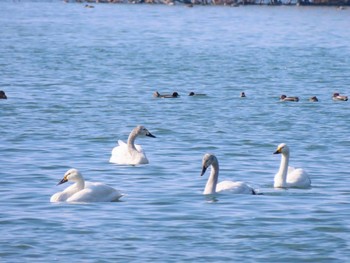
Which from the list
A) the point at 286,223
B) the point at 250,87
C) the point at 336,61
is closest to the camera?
the point at 286,223

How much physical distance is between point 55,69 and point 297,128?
21.1 m

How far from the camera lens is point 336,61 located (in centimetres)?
5894

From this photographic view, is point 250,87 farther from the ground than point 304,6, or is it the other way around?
point 250,87

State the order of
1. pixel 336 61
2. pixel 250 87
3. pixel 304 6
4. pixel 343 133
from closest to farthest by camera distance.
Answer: pixel 343 133
pixel 250 87
pixel 336 61
pixel 304 6

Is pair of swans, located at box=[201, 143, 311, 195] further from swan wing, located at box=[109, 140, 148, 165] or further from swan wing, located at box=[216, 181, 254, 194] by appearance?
swan wing, located at box=[109, 140, 148, 165]

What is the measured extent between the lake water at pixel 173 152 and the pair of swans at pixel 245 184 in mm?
194

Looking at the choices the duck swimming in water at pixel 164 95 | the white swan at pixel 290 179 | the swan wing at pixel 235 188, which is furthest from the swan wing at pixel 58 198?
the duck swimming in water at pixel 164 95

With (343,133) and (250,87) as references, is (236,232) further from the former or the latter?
(250,87)

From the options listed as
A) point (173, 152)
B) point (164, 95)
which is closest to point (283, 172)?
point (173, 152)

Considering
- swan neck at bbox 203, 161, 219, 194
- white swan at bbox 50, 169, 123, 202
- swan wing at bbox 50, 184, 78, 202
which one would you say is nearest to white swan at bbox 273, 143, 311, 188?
swan neck at bbox 203, 161, 219, 194

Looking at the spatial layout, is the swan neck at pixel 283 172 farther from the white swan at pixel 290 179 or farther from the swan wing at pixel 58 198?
the swan wing at pixel 58 198

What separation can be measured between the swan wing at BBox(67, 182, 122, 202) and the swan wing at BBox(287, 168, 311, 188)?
346 centimetres

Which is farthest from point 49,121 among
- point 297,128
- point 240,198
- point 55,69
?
point 55,69

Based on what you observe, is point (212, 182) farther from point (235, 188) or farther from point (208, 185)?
point (235, 188)
